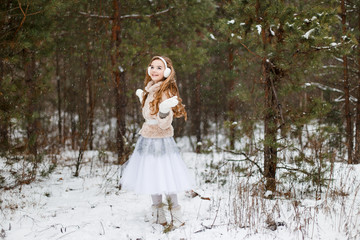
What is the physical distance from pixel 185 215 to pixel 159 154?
109 cm

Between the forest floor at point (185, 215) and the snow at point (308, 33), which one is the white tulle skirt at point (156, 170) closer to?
the forest floor at point (185, 215)

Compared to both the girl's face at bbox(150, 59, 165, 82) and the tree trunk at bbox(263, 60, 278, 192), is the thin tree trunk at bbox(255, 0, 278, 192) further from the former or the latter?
the girl's face at bbox(150, 59, 165, 82)

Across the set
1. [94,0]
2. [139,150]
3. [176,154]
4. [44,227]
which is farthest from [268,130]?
[94,0]

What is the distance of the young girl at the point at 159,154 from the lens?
3365 mm

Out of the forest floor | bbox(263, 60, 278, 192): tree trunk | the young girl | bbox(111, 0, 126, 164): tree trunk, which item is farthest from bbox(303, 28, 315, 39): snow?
bbox(111, 0, 126, 164): tree trunk

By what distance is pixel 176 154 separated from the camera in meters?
3.59

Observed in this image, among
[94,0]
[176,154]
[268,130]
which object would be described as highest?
[94,0]

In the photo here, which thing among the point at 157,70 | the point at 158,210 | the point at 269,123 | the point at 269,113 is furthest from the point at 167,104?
the point at 269,113

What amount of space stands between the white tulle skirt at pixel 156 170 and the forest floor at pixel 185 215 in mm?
559

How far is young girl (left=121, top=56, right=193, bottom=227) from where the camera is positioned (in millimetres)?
3365

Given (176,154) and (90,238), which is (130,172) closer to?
(176,154)

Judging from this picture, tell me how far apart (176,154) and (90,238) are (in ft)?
4.77

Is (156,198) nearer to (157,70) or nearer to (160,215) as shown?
(160,215)

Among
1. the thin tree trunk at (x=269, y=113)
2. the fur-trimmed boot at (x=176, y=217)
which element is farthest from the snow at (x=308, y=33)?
the fur-trimmed boot at (x=176, y=217)
